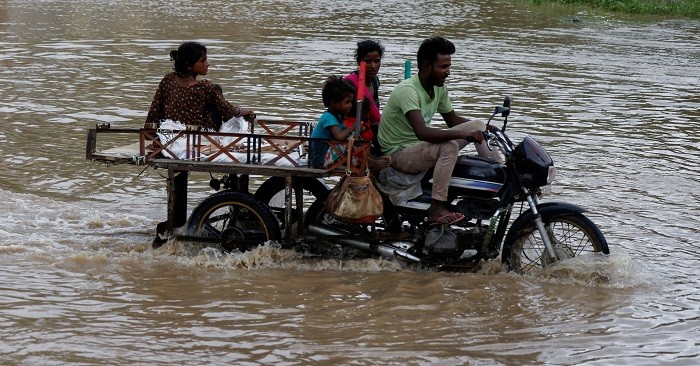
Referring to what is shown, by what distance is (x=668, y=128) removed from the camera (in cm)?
1328

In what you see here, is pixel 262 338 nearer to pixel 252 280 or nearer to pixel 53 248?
pixel 252 280

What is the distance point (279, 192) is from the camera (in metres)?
7.83

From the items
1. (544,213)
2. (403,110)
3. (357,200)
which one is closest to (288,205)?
(357,200)

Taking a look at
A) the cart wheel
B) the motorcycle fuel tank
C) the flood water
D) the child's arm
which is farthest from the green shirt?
the flood water

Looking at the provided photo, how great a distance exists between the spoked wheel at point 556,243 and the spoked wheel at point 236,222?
1.61m

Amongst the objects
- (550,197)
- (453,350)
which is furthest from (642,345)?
(550,197)

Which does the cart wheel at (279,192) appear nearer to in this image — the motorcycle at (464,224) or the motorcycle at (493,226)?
the motorcycle at (464,224)

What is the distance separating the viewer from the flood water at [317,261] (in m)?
5.84

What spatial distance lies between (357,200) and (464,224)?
0.79 meters

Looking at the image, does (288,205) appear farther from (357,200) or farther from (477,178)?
(477,178)

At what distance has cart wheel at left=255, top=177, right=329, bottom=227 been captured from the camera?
7.55 m

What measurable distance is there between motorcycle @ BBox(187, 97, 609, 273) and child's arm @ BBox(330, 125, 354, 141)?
21.3 inches

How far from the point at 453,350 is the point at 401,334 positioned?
35 cm

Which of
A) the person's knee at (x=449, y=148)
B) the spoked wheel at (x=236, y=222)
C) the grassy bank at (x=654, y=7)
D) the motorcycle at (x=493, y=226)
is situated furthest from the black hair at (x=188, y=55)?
the grassy bank at (x=654, y=7)
